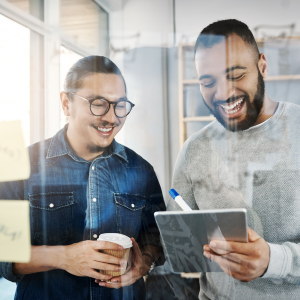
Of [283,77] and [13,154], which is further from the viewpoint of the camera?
[13,154]

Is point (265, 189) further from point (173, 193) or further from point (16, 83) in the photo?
point (16, 83)

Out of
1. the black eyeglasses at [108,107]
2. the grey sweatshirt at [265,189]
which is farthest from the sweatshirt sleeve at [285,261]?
the black eyeglasses at [108,107]

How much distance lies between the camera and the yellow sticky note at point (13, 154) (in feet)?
1.83

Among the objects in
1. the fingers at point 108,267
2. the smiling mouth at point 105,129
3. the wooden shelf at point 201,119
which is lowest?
the fingers at point 108,267

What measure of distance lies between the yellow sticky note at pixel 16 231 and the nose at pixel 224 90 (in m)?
0.45

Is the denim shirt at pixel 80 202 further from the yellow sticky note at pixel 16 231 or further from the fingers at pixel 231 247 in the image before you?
the fingers at pixel 231 247

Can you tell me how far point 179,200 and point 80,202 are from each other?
0.68ft

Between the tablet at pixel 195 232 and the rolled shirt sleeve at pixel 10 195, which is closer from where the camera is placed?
the tablet at pixel 195 232

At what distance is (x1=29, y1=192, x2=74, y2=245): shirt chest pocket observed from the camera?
0.54 m

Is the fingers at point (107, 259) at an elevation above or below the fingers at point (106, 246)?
below

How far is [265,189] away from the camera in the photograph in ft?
1.53

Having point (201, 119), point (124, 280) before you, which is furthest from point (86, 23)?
point (124, 280)

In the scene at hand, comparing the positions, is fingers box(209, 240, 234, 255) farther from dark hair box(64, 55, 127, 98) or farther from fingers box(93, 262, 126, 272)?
dark hair box(64, 55, 127, 98)

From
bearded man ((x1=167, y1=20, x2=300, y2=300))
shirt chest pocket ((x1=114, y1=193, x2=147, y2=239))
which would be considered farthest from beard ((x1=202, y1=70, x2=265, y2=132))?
shirt chest pocket ((x1=114, y1=193, x2=147, y2=239))
